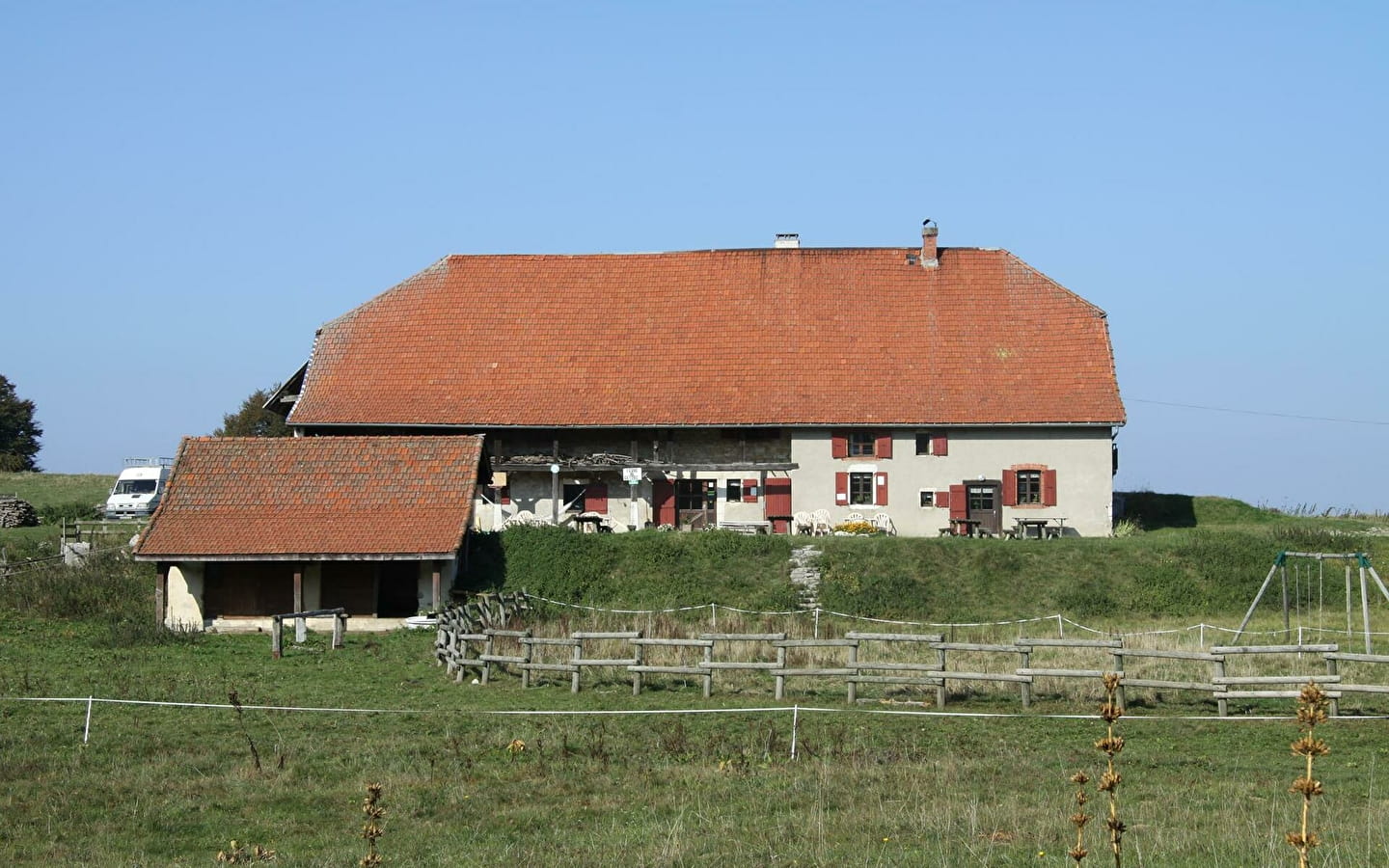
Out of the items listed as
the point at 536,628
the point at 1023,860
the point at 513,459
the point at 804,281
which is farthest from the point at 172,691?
the point at 804,281

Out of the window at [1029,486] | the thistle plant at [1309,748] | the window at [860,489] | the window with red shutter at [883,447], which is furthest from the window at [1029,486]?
the thistle plant at [1309,748]

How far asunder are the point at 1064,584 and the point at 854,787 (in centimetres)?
2042

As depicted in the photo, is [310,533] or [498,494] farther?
[498,494]

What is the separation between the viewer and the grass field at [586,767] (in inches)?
516

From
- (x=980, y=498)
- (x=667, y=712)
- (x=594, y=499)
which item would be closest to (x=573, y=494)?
(x=594, y=499)

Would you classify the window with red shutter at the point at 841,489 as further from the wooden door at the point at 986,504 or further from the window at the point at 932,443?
the wooden door at the point at 986,504

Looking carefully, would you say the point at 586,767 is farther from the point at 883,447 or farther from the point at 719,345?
the point at 719,345

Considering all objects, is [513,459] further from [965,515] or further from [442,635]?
[442,635]

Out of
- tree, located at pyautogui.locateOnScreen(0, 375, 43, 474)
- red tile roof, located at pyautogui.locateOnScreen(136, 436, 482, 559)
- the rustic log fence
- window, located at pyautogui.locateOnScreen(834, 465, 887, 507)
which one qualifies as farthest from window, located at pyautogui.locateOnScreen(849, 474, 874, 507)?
tree, located at pyautogui.locateOnScreen(0, 375, 43, 474)

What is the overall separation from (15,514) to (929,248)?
30500 mm

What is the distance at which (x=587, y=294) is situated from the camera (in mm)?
46375

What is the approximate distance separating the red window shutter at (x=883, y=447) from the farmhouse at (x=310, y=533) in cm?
1173

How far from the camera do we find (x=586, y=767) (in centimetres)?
1709

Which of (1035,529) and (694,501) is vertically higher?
(694,501)
